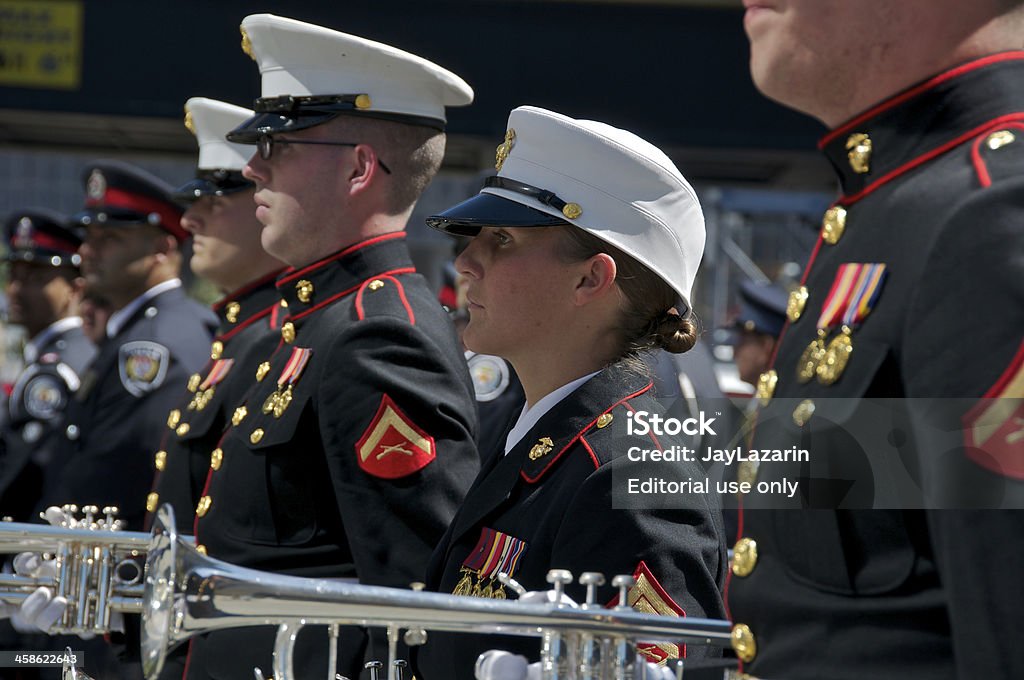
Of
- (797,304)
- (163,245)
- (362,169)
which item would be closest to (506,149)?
(362,169)

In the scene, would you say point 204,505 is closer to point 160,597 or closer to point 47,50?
point 160,597

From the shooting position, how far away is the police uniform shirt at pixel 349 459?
3.43 meters

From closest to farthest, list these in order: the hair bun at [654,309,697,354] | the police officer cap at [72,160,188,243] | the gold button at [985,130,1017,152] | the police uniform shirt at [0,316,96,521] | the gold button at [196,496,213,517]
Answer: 1. the gold button at [985,130,1017,152]
2. the hair bun at [654,309,697,354]
3. the gold button at [196,496,213,517]
4. the police uniform shirt at [0,316,96,521]
5. the police officer cap at [72,160,188,243]

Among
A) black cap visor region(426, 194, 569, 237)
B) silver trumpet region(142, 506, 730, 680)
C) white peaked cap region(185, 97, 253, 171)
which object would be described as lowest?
silver trumpet region(142, 506, 730, 680)

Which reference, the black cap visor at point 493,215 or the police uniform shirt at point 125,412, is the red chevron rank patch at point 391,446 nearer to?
the black cap visor at point 493,215

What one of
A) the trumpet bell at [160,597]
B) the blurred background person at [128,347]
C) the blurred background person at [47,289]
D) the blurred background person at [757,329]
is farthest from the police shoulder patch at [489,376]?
the trumpet bell at [160,597]

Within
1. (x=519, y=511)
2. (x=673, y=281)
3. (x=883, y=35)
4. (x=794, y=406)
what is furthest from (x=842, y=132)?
(x=519, y=511)

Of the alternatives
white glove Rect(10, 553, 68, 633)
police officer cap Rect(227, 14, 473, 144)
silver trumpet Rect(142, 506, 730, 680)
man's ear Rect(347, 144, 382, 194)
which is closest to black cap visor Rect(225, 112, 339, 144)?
police officer cap Rect(227, 14, 473, 144)

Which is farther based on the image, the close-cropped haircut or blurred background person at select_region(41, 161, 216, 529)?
blurred background person at select_region(41, 161, 216, 529)

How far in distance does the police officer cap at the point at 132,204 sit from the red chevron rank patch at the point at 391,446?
3513 millimetres

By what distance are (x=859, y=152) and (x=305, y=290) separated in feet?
7.79

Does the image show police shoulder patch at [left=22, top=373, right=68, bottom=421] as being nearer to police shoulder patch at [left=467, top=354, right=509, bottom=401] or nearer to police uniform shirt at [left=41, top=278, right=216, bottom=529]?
police uniform shirt at [left=41, top=278, right=216, bottom=529]

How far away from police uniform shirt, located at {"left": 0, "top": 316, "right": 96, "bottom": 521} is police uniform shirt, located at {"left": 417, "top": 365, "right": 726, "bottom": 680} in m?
4.18

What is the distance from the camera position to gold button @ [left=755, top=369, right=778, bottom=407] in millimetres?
1963
